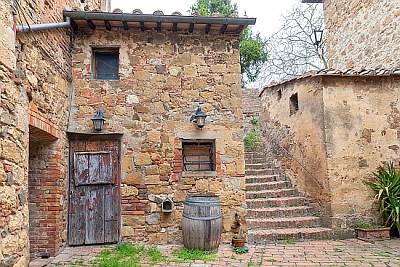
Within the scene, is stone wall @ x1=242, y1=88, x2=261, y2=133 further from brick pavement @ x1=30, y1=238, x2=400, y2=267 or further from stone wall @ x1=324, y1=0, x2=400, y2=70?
brick pavement @ x1=30, y1=238, x2=400, y2=267

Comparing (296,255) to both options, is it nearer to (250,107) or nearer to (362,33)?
(362,33)

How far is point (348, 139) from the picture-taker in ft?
19.6

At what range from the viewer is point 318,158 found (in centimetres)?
609

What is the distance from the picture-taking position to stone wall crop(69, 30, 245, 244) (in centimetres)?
527

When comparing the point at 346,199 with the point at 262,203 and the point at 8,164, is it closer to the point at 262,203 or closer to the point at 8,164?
the point at 262,203

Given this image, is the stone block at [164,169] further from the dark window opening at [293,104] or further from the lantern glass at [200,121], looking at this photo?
the dark window opening at [293,104]

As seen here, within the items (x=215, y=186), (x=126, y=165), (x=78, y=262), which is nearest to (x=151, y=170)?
(x=126, y=165)

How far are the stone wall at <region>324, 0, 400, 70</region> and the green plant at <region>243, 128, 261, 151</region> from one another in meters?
3.28

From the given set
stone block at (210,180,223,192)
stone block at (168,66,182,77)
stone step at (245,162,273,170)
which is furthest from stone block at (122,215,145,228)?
stone step at (245,162,273,170)

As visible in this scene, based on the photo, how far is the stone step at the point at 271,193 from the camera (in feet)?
21.9

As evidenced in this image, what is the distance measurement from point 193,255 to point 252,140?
5.47 meters

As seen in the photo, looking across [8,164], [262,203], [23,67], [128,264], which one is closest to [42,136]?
[23,67]

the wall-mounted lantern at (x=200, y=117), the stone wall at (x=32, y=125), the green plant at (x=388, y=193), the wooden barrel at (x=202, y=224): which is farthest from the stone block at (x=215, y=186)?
the green plant at (x=388, y=193)

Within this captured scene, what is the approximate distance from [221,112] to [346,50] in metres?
5.67
